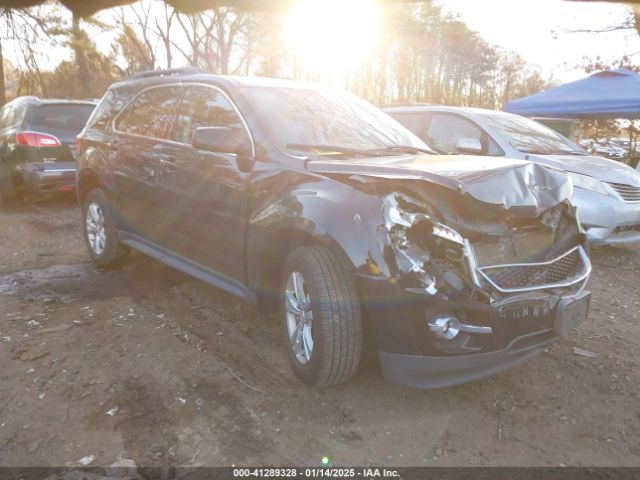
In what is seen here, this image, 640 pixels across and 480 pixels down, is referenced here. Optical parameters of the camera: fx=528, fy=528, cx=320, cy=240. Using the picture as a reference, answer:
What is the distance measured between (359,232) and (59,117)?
22.9ft

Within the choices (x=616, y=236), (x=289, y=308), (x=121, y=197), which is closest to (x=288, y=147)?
(x=289, y=308)

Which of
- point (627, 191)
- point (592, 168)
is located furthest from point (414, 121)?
point (627, 191)

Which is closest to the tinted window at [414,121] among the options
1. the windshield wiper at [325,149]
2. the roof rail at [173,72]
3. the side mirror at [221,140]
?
the roof rail at [173,72]

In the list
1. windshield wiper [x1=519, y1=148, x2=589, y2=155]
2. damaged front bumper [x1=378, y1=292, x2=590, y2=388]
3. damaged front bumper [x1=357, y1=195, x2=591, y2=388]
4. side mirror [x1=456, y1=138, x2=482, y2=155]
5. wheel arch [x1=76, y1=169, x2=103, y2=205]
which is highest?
side mirror [x1=456, y1=138, x2=482, y2=155]

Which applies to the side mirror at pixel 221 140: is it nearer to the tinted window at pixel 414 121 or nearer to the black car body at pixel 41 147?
the tinted window at pixel 414 121

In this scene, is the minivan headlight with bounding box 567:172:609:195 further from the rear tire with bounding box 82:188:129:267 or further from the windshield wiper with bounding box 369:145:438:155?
the rear tire with bounding box 82:188:129:267

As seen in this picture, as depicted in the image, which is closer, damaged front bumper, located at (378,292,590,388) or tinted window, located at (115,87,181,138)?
damaged front bumper, located at (378,292,590,388)

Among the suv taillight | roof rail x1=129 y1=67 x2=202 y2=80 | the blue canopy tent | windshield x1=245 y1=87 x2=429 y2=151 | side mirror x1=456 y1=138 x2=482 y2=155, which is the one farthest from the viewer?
the blue canopy tent

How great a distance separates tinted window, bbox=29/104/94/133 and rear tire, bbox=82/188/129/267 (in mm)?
3120

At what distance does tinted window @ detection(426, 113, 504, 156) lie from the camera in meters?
6.34

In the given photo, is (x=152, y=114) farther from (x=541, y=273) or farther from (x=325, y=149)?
(x=541, y=273)

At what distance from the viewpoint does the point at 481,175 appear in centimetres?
271

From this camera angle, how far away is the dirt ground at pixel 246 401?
246cm

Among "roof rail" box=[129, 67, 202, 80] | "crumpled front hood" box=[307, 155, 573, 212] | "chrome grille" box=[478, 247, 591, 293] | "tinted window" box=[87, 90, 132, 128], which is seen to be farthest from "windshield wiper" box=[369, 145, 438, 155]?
"tinted window" box=[87, 90, 132, 128]
